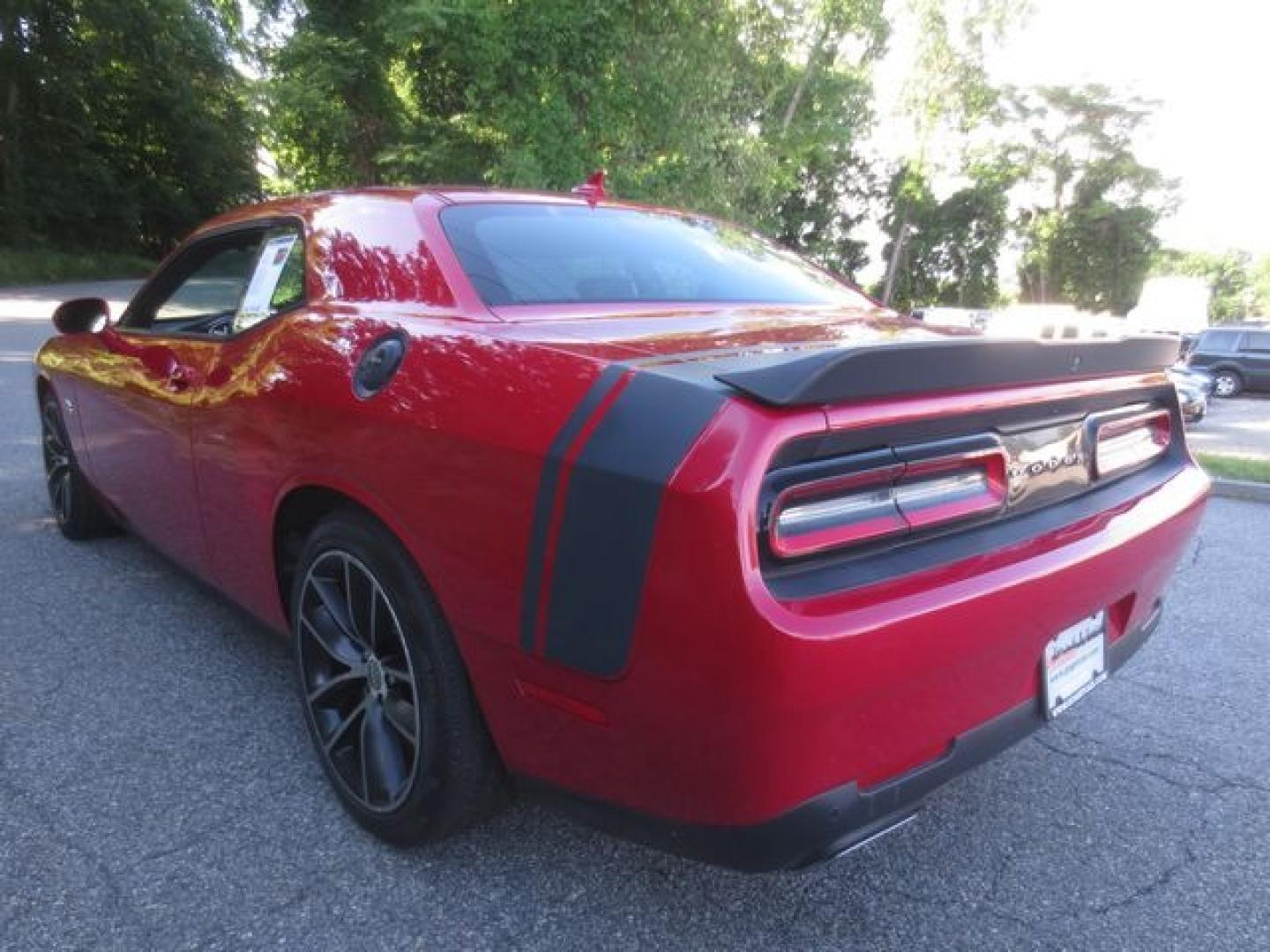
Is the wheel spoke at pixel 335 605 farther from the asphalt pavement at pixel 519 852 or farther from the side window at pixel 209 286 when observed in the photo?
the side window at pixel 209 286

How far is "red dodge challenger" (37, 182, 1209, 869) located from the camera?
1360 millimetres

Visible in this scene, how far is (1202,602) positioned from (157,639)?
4315 mm

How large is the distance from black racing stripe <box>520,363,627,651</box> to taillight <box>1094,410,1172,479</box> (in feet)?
3.96

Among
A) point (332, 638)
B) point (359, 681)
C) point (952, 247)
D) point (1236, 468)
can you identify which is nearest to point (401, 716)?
point (359, 681)

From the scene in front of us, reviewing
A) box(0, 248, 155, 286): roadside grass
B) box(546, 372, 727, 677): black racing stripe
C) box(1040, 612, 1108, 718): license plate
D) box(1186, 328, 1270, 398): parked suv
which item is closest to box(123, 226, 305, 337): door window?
box(546, 372, 727, 677): black racing stripe

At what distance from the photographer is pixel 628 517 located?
1.37 metres

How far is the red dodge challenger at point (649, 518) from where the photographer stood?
1360 mm

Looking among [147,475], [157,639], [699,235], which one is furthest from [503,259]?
[157,639]

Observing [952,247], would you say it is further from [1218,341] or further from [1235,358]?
[1235,358]

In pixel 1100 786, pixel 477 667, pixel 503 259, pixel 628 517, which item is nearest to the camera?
pixel 628 517

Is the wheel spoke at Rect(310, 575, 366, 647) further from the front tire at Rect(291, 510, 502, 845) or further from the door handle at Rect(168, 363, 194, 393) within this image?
the door handle at Rect(168, 363, 194, 393)

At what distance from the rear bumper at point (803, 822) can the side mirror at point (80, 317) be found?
307 cm

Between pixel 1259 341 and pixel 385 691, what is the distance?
23.2 metres

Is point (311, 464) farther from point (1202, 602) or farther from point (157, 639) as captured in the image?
point (1202, 602)
